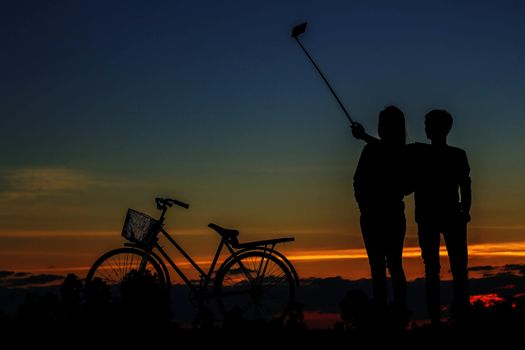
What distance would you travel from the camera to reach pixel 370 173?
30.1 feet

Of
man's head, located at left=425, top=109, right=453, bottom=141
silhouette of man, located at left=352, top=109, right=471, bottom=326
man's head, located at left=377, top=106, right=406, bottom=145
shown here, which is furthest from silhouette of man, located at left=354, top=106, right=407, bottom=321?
man's head, located at left=425, top=109, right=453, bottom=141

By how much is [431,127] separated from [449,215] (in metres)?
1.11

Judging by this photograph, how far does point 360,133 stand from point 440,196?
1.26 metres

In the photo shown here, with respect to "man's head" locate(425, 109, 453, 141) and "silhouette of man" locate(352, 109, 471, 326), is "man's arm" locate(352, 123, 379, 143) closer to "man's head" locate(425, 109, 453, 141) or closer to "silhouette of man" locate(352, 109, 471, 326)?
"silhouette of man" locate(352, 109, 471, 326)

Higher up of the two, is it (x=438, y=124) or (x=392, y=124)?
(x=438, y=124)

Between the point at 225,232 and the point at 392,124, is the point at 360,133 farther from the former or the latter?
the point at 225,232

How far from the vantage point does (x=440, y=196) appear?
9602mm

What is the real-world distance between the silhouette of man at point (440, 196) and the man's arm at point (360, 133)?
1.70 ft

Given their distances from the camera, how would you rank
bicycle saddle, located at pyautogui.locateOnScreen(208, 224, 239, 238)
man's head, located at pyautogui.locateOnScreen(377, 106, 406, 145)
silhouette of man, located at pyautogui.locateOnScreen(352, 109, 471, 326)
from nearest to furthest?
1. man's head, located at pyautogui.locateOnScreen(377, 106, 406, 145)
2. silhouette of man, located at pyautogui.locateOnScreen(352, 109, 471, 326)
3. bicycle saddle, located at pyautogui.locateOnScreen(208, 224, 239, 238)

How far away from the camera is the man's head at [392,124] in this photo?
9125 millimetres

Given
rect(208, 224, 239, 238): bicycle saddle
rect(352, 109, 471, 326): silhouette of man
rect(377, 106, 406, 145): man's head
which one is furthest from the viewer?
rect(208, 224, 239, 238): bicycle saddle

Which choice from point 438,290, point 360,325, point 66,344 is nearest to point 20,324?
point 66,344

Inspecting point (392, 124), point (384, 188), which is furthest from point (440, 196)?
point (392, 124)

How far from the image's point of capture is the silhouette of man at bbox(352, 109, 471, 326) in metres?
9.56
